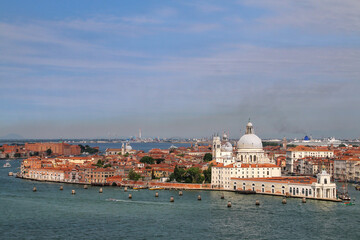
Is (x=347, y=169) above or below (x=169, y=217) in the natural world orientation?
above

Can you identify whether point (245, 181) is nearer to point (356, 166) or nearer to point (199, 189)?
point (199, 189)

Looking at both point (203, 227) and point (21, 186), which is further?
point (21, 186)

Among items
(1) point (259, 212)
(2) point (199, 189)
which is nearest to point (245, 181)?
(2) point (199, 189)

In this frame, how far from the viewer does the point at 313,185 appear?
81.7 feet

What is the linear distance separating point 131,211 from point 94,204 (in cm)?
273

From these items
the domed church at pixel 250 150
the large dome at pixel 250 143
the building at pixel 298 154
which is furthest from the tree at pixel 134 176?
the building at pixel 298 154

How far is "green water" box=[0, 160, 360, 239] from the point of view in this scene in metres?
16.6

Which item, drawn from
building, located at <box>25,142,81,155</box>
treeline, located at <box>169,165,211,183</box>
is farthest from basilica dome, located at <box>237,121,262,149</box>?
building, located at <box>25,142,81,155</box>

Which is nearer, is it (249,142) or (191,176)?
(191,176)

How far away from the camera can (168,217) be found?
1958 cm

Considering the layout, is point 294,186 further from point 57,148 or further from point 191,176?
point 57,148

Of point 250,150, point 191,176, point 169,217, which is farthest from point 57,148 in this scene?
point 169,217

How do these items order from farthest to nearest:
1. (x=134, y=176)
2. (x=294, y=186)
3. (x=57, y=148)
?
(x=57, y=148), (x=134, y=176), (x=294, y=186)

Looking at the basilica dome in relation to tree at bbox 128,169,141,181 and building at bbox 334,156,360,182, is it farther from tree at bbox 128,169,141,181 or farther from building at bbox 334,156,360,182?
tree at bbox 128,169,141,181
